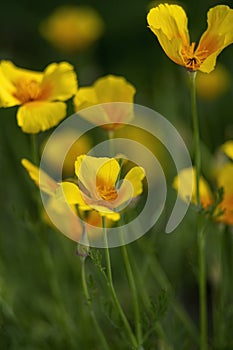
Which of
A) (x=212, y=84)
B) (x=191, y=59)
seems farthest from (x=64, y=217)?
(x=212, y=84)

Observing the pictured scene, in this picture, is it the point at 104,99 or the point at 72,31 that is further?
the point at 72,31

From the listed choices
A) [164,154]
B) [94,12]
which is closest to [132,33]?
[94,12]

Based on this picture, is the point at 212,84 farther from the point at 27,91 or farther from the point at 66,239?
the point at 27,91

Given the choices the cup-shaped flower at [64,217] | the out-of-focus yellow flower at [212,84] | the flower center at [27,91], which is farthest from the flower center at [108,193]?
the out-of-focus yellow flower at [212,84]

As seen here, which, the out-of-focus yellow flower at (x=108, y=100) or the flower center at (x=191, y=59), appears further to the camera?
the out-of-focus yellow flower at (x=108, y=100)

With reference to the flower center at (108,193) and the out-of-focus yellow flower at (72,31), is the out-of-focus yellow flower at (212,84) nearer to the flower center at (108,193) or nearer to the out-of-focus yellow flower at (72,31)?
the out-of-focus yellow flower at (72,31)

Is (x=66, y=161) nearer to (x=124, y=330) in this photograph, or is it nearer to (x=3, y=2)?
(x=124, y=330)
